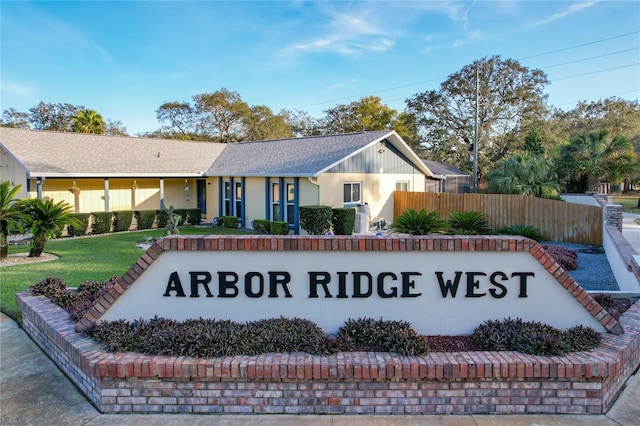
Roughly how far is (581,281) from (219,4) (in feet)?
39.7

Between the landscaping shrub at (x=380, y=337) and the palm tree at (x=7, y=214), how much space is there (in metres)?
10.2

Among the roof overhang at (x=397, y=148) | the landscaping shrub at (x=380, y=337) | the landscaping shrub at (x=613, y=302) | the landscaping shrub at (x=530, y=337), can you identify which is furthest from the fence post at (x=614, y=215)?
the landscaping shrub at (x=380, y=337)

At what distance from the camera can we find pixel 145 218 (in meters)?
19.1

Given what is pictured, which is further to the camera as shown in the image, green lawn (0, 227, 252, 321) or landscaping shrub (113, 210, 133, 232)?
landscaping shrub (113, 210, 133, 232)

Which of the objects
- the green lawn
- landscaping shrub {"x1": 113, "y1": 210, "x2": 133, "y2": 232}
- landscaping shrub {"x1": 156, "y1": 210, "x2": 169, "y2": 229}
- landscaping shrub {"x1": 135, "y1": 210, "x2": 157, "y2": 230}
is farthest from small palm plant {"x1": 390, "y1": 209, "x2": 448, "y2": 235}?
landscaping shrub {"x1": 113, "y1": 210, "x2": 133, "y2": 232}

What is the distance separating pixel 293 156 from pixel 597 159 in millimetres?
15227

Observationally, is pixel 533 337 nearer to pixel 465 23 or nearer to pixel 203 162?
pixel 465 23

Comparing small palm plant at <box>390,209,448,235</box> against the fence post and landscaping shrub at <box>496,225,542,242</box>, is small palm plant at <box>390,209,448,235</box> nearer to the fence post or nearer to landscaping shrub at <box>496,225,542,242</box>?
landscaping shrub at <box>496,225,542,242</box>

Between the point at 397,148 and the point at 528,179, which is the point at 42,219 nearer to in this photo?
the point at 397,148

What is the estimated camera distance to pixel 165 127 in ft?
153

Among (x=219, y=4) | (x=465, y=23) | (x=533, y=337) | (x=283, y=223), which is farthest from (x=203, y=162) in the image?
(x=533, y=337)

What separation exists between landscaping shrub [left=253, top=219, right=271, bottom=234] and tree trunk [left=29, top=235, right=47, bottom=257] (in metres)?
A: 7.91

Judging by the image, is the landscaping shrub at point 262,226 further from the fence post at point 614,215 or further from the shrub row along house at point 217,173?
the fence post at point 614,215

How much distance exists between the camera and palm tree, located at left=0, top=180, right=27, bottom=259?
10961 mm
